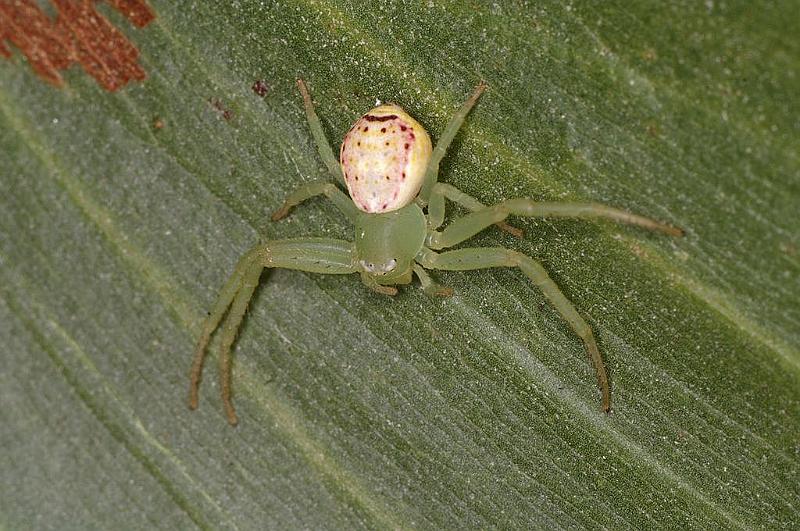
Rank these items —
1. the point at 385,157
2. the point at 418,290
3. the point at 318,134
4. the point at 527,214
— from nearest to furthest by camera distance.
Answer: the point at 527,214 → the point at 385,157 → the point at 318,134 → the point at 418,290

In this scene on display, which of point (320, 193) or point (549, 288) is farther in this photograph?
point (320, 193)

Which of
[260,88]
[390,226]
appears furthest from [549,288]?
[260,88]

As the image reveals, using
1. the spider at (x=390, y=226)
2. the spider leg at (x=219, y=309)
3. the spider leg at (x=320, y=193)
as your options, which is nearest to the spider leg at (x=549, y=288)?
the spider at (x=390, y=226)

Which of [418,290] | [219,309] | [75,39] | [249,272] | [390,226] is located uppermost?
[75,39]

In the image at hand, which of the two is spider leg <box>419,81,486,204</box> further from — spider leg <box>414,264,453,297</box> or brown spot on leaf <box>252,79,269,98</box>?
brown spot on leaf <box>252,79,269,98</box>

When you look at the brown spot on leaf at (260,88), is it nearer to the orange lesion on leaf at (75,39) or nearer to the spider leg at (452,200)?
the orange lesion on leaf at (75,39)

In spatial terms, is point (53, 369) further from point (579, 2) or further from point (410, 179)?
point (579, 2)

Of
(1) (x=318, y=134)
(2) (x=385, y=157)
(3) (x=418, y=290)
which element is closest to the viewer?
(2) (x=385, y=157)

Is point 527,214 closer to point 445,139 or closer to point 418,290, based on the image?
point 445,139

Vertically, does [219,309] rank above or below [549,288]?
below
